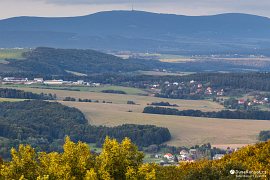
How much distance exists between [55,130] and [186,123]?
1980 cm

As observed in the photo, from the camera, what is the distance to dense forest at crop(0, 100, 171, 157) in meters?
92.8

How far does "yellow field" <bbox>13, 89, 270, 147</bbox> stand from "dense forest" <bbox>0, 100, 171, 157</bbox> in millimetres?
2756

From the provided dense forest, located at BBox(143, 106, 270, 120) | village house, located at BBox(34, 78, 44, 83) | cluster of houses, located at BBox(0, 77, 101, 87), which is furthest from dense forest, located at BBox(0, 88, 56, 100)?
village house, located at BBox(34, 78, 44, 83)

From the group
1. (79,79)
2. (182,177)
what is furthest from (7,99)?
(182,177)

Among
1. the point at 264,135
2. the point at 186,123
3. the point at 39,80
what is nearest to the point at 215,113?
the point at 186,123

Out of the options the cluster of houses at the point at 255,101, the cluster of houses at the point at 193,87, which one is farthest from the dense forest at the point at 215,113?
the cluster of houses at the point at 193,87

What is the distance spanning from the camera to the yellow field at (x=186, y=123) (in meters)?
94.0

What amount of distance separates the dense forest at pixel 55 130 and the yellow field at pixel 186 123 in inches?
108

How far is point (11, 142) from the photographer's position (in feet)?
286

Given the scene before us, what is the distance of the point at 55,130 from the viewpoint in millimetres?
106062

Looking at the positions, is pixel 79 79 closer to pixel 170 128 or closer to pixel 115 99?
pixel 115 99

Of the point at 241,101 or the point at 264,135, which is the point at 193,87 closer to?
the point at 241,101

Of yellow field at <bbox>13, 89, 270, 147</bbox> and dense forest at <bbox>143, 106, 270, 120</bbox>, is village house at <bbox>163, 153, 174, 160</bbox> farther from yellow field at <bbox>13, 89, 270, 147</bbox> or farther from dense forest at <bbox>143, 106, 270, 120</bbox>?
dense forest at <bbox>143, 106, 270, 120</bbox>

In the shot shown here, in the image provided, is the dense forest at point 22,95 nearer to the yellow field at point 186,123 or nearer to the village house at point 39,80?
the yellow field at point 186,123
